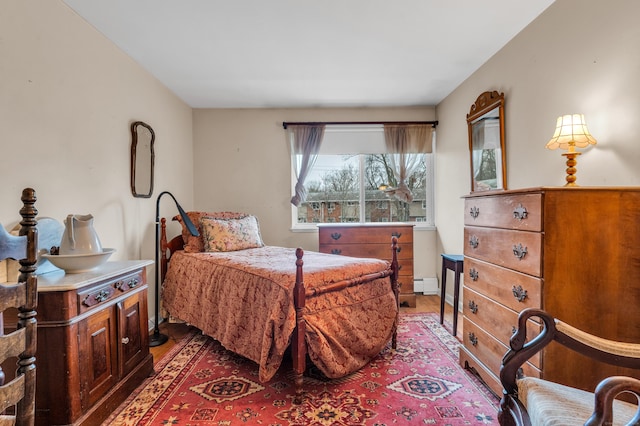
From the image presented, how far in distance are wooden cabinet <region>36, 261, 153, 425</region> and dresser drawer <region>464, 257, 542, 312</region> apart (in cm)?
218

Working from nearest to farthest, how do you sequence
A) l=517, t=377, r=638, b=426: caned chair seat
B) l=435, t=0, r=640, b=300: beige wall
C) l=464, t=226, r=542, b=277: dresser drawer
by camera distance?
1. l=517, t=377, r=638, b=426: caned chair seat
2. l=464, t=226, r=542, b=277: dresser drawer
3. l=435, t=0, r=640, b=300: beige wall

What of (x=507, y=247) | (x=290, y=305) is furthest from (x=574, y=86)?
(x=290, y=305)

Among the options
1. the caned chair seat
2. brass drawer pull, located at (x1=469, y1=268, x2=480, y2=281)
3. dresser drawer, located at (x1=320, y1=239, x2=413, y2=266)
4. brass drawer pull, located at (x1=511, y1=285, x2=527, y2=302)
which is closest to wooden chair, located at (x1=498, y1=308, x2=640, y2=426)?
the caned chair seat

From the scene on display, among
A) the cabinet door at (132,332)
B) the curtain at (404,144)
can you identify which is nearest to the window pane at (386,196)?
the curtain at (404,144)

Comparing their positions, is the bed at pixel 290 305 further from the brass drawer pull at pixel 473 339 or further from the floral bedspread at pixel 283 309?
the brass drawer pull at pixel 473 339

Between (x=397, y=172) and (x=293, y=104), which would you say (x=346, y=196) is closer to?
(x=397, y=172)

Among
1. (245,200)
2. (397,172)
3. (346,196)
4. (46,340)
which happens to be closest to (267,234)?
(245,200)

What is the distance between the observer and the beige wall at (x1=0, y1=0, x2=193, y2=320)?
1708 mm

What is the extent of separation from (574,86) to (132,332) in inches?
126

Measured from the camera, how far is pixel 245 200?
13.8 feet

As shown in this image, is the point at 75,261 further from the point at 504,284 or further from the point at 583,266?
the point at 583,266

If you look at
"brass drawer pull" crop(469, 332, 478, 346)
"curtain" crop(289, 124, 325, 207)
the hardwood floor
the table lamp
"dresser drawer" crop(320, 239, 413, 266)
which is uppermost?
"curtain" crop(289, 124, 325, 207)

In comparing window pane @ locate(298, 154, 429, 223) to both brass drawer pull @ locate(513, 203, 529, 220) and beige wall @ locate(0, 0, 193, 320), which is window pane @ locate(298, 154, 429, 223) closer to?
beige wall @ locate(0, 0, 193, 320)

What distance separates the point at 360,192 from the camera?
14.2 feet
